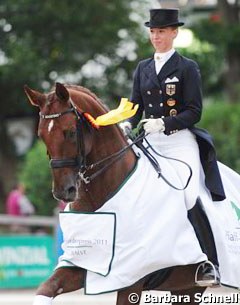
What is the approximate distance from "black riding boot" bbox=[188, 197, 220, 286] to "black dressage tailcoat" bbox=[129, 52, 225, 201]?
0.32 metres

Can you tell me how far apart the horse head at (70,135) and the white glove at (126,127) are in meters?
0.38

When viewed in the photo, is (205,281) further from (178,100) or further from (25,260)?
(25,260)

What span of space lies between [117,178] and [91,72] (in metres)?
19.7

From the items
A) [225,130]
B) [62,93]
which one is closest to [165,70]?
[62,93]

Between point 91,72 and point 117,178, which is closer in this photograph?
point 117,178

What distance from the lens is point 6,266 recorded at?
17562 millimetres

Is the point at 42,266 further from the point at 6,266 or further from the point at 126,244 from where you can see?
the point at 126,244

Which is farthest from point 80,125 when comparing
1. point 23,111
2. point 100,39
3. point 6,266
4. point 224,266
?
point 23,111

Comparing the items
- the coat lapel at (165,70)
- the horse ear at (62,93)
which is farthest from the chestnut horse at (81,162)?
the coat lapel at (165,70)

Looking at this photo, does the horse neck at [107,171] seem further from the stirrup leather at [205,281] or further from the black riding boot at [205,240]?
the stirrup leather at [205,281]

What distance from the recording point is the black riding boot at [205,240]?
875cm

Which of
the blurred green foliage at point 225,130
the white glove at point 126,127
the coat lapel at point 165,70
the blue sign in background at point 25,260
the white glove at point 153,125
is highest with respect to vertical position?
the coat lapel at point 165,70

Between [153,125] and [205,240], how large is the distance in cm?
107

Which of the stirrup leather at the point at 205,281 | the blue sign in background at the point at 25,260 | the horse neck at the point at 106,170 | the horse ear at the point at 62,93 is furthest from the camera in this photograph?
the blue sign in background at the point at 25,260
